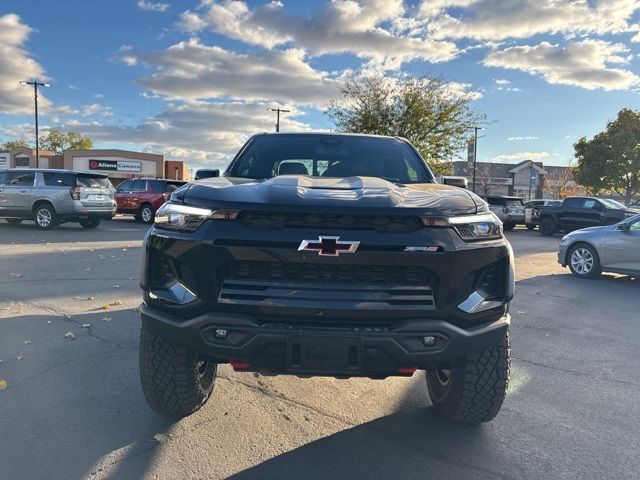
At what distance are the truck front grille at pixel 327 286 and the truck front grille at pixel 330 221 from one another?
19cm

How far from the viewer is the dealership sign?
161 ft

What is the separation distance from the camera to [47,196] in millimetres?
14258

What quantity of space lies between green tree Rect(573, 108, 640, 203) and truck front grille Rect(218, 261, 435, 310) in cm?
3495

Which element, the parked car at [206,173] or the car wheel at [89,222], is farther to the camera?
the car wheel at [89,222]

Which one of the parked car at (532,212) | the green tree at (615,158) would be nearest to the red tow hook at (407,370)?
the parked car at (532,212)

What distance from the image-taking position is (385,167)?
4066 millimetres

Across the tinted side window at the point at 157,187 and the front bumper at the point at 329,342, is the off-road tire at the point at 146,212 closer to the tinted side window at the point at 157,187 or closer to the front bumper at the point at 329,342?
the tinted side window at the point at 157,187

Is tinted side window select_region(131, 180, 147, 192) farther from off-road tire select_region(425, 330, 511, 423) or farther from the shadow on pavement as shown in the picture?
off-road tire select_region(425, 330, 511, 423)

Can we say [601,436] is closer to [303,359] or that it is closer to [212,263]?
[303,359]

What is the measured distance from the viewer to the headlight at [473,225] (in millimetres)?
2502

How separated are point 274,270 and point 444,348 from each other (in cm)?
91

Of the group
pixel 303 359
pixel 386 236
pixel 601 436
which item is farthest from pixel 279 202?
pixel 601 436

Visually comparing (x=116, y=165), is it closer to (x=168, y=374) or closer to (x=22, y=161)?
(x=22, y=161)

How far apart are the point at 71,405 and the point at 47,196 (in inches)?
500
